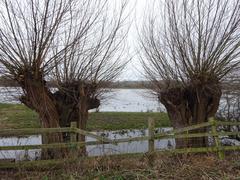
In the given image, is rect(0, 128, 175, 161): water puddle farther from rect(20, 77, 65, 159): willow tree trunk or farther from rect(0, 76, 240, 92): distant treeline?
rect(0, 76, 240, 92): distant treeline

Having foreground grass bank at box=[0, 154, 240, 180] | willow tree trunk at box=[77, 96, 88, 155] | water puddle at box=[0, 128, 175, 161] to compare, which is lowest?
water puddle at box=[0, 128, 175, 161]

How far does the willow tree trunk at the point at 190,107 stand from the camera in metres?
10.7

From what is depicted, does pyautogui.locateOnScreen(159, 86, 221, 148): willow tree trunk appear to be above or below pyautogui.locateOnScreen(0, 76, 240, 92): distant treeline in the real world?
below

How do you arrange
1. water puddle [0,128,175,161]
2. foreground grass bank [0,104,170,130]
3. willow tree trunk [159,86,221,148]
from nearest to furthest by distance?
water puddle [0,128,175,161] < willow tree trunk [159,86,221,148] < foreground grass bank [0,104,170,130]

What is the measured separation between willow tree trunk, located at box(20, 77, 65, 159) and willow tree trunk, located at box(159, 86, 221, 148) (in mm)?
4005

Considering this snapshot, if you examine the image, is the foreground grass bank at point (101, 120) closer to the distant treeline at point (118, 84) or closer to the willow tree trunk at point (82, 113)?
the distant treeline at point (118, 84)

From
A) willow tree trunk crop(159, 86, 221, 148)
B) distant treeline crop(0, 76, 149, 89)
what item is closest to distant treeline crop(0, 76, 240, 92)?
distant treeline crop(0, 76, 149, 89)

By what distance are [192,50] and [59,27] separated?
4.36 meters

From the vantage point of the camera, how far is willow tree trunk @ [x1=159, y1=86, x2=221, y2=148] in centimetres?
1067

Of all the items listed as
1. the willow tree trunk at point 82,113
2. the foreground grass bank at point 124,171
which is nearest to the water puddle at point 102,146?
the willow tree trunk at point 82,113

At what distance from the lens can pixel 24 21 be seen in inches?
308

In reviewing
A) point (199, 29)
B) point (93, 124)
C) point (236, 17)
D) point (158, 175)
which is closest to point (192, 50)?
point (199, 29)

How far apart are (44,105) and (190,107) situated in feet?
16.4

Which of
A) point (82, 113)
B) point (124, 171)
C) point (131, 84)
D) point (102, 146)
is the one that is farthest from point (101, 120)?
point (124, 171)
